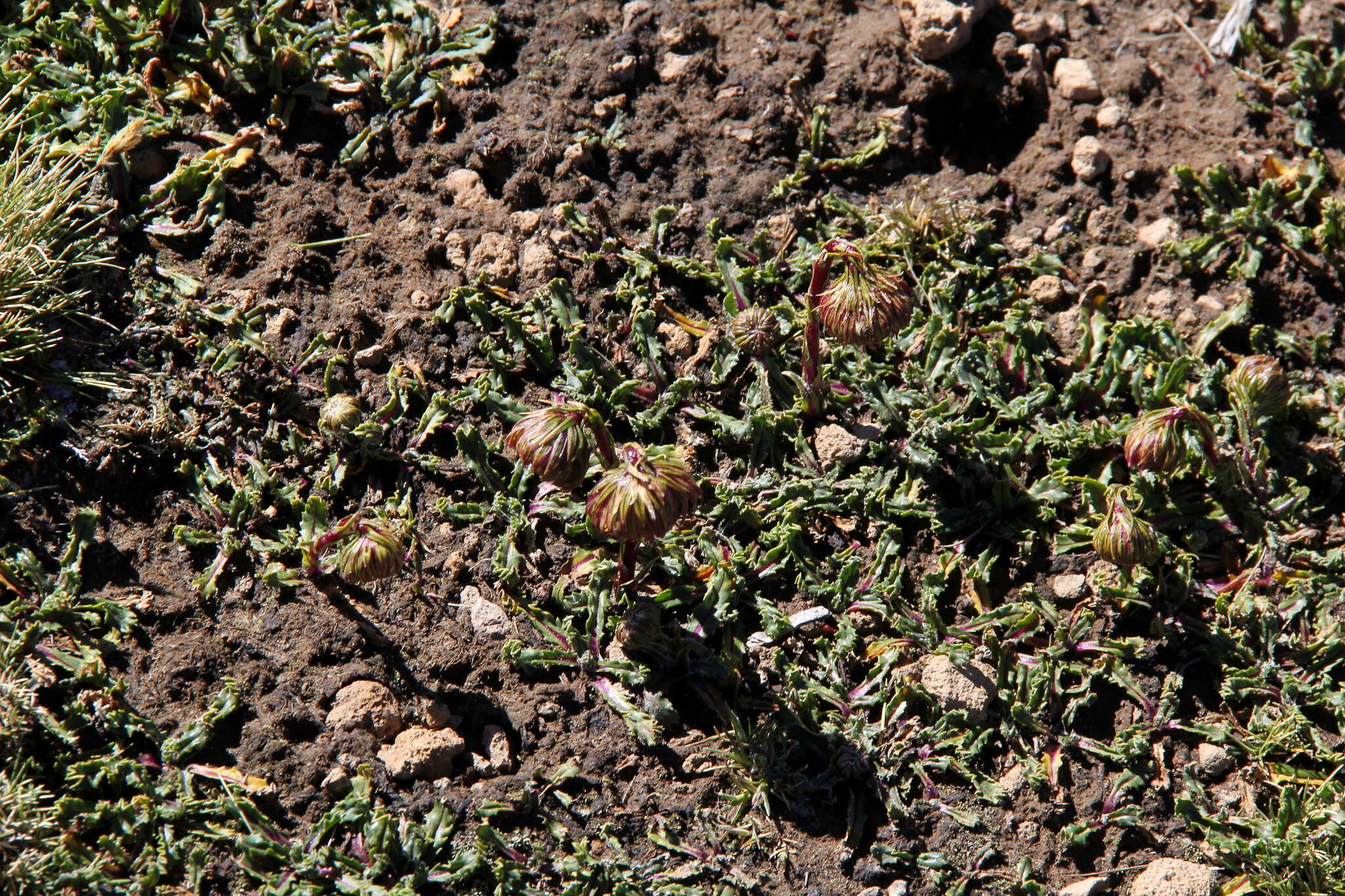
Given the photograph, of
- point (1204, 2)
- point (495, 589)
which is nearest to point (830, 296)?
point (495, 589)

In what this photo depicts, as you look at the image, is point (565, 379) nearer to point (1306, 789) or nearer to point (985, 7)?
point (985, 7)

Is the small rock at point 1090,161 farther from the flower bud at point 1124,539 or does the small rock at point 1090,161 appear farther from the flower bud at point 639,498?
the flower bud at point 639,498

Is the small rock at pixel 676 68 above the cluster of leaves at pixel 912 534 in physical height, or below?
above

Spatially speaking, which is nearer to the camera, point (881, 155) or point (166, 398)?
point (166, 398)

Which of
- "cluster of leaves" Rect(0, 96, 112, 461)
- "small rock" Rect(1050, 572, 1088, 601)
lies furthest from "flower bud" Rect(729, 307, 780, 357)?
"cluster of leaves" Rect(0, 96, 112, 461)

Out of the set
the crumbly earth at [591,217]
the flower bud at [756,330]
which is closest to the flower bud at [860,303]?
the flower bud at [756,330]

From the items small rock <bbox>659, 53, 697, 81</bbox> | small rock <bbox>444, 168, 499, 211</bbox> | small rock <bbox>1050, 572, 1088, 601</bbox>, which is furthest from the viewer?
small rock <bbox>659, 53, 697, 81</bbox>

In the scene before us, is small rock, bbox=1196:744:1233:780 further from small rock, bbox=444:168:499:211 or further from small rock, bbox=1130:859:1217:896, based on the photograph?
small rock, bbox=444:168:499:211
